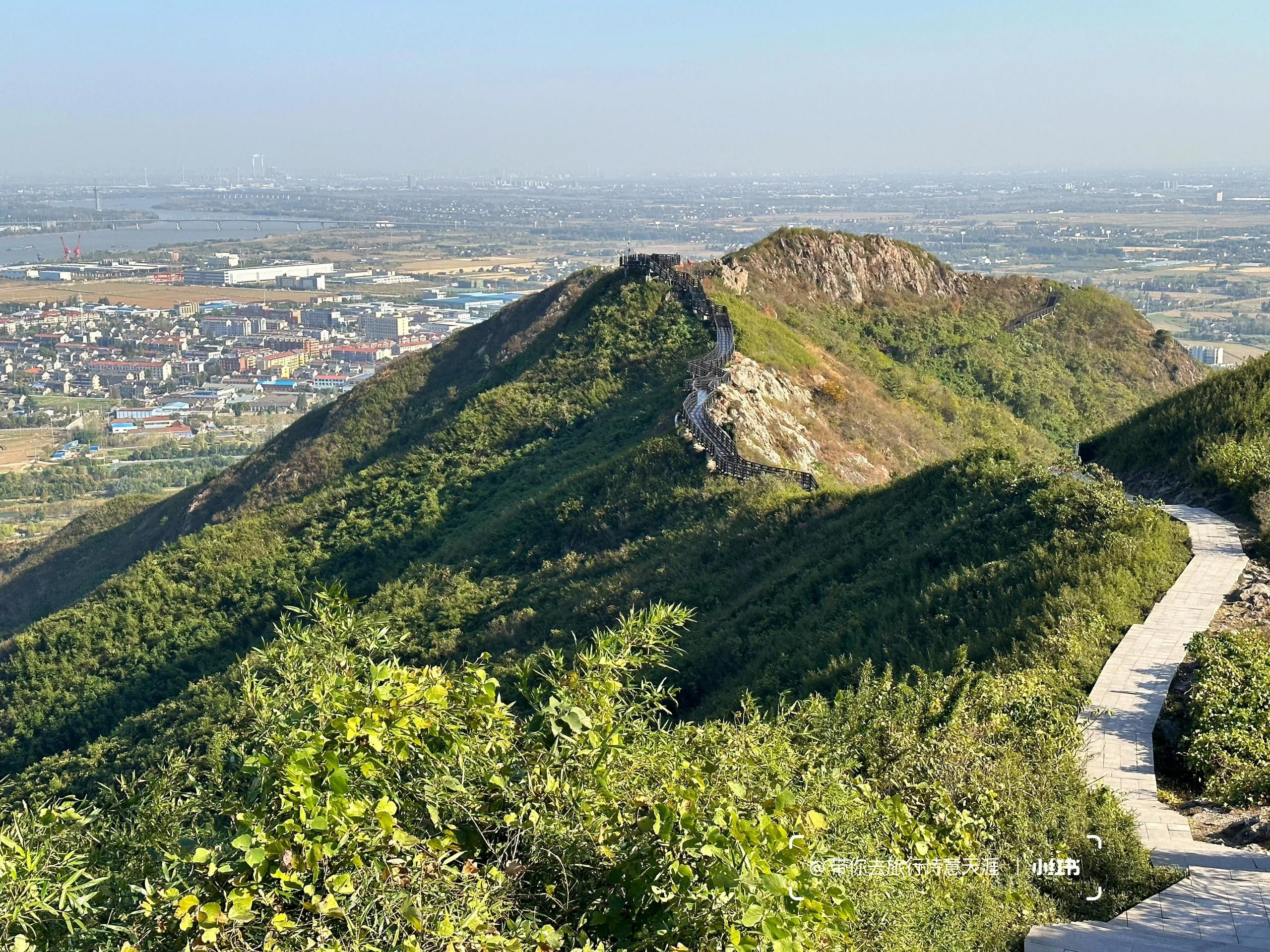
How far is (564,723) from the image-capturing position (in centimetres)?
580

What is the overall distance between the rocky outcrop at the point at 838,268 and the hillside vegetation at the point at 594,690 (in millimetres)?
4931

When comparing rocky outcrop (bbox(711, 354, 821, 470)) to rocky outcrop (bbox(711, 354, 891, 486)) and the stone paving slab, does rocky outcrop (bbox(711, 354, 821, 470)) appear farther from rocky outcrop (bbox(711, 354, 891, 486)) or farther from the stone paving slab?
the stone paving slab

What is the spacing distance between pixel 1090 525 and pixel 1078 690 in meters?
4.26

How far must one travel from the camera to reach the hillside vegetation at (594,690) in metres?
4.99

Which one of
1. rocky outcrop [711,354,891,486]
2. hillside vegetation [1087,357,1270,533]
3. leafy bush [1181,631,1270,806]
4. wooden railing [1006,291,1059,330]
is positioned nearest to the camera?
leafy bush [1181,631,1270,806]

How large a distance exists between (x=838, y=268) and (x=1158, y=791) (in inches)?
1502

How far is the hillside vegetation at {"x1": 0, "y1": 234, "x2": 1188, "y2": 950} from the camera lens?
499 centimetres

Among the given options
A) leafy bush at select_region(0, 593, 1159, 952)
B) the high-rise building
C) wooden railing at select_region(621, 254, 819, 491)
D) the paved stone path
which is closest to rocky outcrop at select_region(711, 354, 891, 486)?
wooden railing at select_region(621, 254, 819, 491)

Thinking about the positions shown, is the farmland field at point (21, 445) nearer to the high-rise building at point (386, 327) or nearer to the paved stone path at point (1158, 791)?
the high-rise building at point (386, 327)

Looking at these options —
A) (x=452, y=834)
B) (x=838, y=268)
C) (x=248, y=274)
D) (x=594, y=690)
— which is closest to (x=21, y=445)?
(x=838, y=268)

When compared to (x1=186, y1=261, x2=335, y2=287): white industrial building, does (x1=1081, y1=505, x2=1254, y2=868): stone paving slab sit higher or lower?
lower

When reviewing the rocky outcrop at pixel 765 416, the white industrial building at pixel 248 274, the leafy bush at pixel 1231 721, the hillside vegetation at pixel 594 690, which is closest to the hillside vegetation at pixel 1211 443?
the hillside vegetation at pixel 594 690

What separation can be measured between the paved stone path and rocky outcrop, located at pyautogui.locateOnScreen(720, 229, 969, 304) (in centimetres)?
2753

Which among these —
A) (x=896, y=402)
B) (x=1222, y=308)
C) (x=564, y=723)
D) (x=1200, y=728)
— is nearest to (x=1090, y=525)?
(x=1200, y=728)
